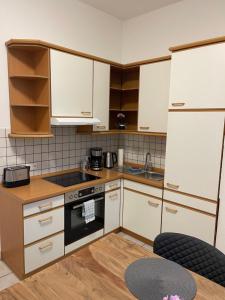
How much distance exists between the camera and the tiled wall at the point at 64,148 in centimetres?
232

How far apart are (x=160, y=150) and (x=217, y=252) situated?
1833 mm

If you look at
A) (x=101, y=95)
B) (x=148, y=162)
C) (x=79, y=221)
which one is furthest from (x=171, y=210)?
(x=101, y=95)

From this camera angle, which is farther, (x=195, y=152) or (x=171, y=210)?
(x=171, y=210)

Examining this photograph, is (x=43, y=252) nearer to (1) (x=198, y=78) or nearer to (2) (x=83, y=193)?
(2) (x=83, y=193)

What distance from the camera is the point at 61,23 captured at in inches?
100

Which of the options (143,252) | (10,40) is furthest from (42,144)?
(143,252)

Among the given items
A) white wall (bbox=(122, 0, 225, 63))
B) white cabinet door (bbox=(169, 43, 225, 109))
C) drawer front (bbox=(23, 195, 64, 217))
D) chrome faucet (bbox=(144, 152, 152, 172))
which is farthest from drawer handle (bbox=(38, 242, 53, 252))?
white wall (bbox=(122, 0, 225, 63))

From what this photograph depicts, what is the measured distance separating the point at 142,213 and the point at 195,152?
3.27 ft

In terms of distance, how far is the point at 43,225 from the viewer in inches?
81.1

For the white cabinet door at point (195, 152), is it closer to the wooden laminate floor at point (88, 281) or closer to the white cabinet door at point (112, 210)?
the white cabinet door at point (112, 210)

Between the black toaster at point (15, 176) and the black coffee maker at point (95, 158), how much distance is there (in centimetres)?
92

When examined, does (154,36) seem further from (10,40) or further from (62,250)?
(62,250)

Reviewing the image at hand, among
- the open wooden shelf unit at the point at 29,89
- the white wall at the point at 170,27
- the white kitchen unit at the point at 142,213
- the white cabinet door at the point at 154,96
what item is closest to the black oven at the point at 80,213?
the white kitchen unit at the point at 142,213

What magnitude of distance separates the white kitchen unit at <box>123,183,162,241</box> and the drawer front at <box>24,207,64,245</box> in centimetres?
89
